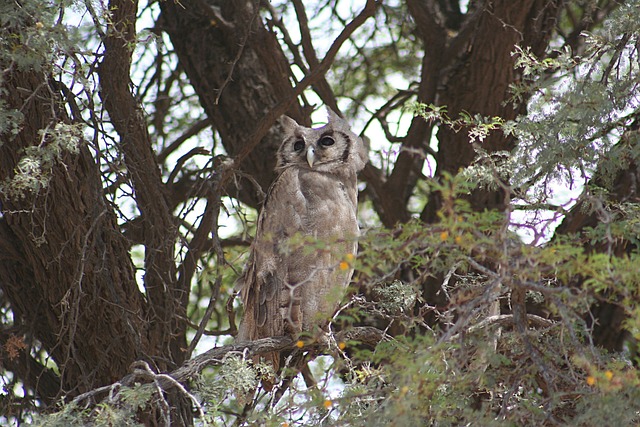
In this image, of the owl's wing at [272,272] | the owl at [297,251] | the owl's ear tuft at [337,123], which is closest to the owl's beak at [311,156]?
the owl at [297,251]

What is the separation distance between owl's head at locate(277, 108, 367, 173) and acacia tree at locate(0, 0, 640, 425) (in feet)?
0.63

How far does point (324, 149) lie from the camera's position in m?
4.55

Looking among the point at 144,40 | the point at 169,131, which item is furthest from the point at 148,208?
the point at 169,131

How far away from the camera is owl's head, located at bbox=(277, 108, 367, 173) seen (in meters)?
4.54

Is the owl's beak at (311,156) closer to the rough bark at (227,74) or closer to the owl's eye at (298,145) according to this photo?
the owl's eye at (298,145)

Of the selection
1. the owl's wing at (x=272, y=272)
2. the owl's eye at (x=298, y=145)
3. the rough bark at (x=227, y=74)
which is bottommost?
the owl's wing at (x=272, y=272)

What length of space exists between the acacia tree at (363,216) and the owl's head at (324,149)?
0.19 m

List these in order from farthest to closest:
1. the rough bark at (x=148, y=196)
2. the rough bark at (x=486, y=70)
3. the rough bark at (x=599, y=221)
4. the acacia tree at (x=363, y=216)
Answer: the rough bark at (x=486, y=70) → the rough bark at (x=148, y=196) → the rough bark at (x=599, y=221) → the acacia tree at (x=363, y=216)

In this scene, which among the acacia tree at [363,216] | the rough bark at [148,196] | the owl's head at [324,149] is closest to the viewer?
the acacia tree at [363,216]

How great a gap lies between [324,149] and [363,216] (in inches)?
113

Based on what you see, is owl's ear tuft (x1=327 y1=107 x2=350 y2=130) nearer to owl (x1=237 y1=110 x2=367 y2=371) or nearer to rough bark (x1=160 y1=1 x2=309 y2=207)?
owl (x1=237 y1=110 x2=367 y2=371)

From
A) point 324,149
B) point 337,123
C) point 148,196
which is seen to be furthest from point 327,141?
point 148,196

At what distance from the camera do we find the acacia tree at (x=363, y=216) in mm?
2426

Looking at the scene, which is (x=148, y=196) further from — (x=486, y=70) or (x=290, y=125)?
(x=486, y=70)
